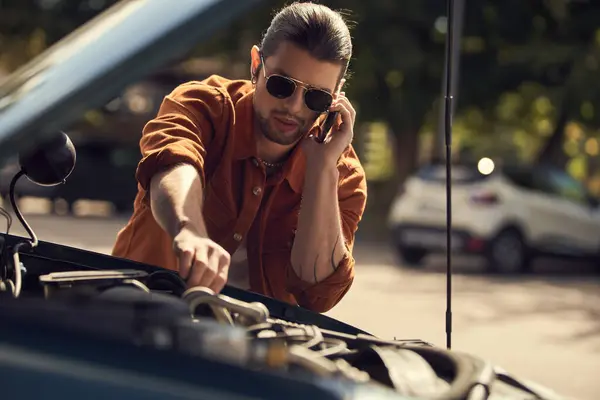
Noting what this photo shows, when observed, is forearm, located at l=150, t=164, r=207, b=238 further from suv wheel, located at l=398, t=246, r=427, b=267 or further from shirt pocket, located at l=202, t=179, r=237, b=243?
suv wheel, located at l=398, t=246, r=427, b=267

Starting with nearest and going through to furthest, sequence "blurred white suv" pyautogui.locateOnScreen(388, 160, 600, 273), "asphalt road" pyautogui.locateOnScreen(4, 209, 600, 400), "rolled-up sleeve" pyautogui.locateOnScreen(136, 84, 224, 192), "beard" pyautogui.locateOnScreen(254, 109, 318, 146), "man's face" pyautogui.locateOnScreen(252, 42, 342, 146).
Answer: "rolled-up sleeve" pyautogui.locateOnScreen(136, 84, 224, 192)
"man's face" pyautogui.locateOnScreen(252, 42, 342, 146)
"beard" pyautogui.locateOnScreen(254, 109, 318, 146)
"asphalt road" pyautogui.locateOnScreen(4, 209, 600, 400)
"blurred white suv" pyautogui.locateOnScreen(388, 160, 600, 273)

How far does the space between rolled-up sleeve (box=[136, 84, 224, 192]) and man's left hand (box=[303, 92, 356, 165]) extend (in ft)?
0.75

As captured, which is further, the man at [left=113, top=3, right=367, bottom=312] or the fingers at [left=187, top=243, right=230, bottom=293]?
the man at [left=113, top=3, right=367, bottom=312]

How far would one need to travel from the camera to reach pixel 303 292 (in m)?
2.81

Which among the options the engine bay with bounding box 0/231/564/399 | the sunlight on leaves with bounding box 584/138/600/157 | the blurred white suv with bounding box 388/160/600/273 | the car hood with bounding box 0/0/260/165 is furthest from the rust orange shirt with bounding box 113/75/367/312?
the sunlight on leaves with bounding box 584/138/600/157

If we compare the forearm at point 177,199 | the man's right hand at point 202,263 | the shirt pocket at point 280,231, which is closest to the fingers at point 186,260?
the man's right hand at point 202,263

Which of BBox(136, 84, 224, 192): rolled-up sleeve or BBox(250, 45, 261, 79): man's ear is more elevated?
BBox(250, 45, 261, 79): man's ear

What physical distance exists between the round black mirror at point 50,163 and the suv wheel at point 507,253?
13.2 metres

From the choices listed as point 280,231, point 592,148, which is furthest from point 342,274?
point 592,148

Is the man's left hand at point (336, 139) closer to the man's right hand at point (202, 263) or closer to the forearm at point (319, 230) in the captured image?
the forearm at point (319, 230)

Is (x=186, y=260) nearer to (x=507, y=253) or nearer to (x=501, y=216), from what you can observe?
(x=501, y=216)

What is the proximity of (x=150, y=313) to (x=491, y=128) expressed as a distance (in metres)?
31.8

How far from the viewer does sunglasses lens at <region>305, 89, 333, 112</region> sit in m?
2.55

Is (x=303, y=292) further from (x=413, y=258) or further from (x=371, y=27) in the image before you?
(x=371, y=27)
